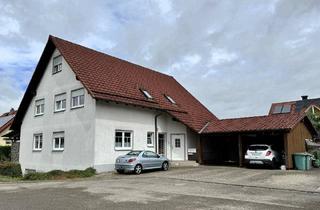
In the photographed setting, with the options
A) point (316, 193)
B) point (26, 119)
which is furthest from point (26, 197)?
point (26, 119)

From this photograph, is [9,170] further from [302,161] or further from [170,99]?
[302,161]

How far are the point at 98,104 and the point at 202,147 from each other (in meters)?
9.51

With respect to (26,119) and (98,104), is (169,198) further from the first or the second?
(26,119)

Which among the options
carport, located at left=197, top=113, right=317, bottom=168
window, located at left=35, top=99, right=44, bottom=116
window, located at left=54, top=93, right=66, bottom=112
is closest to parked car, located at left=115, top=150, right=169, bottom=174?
carport, located at left=197, top=113, right=317, bottom=168

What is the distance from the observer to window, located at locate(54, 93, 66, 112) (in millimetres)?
23505

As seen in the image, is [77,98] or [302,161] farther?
[77,98]

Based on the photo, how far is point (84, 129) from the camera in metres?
21.0

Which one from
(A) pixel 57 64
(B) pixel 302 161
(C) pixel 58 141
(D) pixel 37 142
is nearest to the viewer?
(B) pixel 302 161

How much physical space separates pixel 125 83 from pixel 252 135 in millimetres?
10176

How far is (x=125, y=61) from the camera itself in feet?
95.2

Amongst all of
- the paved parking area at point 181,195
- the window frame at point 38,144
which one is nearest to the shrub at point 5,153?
the window frame at point 38,144

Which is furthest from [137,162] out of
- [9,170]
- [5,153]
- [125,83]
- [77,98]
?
[5,153]

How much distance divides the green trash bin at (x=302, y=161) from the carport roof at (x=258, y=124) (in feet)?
6.19

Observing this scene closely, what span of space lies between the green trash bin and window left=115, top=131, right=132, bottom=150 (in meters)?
11.0
